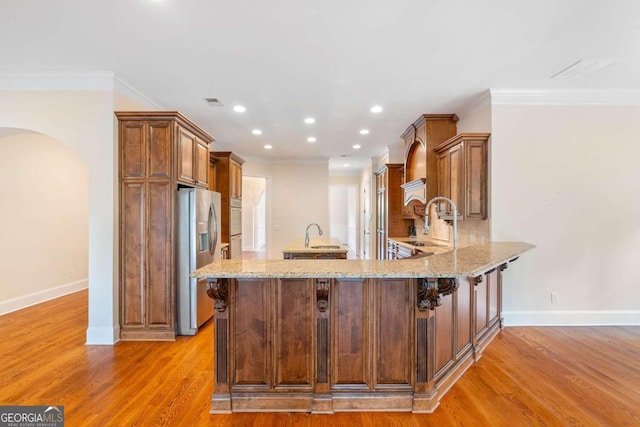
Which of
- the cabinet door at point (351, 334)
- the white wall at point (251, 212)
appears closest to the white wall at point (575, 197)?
the cabinet door at point (351, 334)

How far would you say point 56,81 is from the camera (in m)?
3.24

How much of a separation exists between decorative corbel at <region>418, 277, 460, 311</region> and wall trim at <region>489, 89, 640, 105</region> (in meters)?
2.70

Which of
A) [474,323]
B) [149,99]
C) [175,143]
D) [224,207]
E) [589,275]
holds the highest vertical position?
[149,99]

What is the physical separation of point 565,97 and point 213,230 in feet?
15.0

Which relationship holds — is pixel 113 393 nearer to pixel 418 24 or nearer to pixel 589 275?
pixel 418 24

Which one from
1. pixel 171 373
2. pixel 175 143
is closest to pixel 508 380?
pixel 171 373

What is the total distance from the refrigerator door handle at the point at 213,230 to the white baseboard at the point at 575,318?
367cm

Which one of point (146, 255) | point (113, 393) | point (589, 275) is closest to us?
point (113, 393)

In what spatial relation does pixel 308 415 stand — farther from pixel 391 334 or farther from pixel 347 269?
pixel 347 269

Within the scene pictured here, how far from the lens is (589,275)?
145 inches

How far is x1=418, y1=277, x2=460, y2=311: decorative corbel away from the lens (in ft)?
6.63

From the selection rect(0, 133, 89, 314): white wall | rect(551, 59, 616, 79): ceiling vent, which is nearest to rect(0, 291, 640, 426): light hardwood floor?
rect(0, 133, 89, 314): white wall

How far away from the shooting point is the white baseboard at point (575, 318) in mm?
3691

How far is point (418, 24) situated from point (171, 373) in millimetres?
3510
